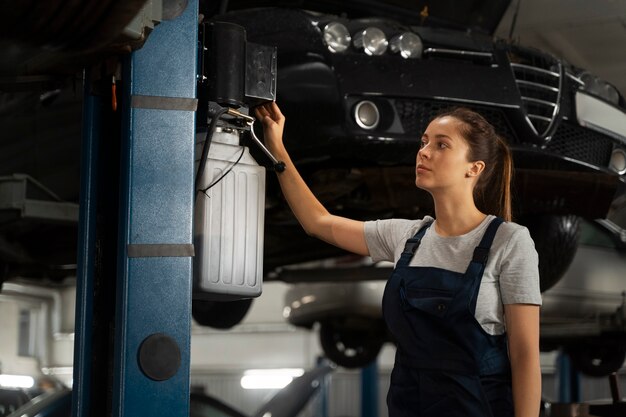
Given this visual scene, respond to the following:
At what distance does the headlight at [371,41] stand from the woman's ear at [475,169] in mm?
1183

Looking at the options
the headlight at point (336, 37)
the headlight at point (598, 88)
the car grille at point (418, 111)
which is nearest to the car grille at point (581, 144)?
the headlight at point (598, 88)

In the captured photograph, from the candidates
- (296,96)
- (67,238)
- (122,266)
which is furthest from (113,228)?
(67,238)

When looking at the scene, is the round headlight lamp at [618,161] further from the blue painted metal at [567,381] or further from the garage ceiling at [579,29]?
the blue painted metal at [567,381]

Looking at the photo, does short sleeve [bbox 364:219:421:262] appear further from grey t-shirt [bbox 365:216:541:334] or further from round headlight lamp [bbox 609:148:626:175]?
round headlight lamp [bbox 609:148:626:175]

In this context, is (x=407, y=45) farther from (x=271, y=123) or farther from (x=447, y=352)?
(x=447, y=352)

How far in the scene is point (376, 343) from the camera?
21.3 feet

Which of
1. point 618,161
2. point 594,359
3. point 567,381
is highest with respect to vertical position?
point 618,161

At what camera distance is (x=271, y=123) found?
2072 mm

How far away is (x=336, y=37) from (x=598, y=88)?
109cm

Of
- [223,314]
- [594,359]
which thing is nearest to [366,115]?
[223,314]

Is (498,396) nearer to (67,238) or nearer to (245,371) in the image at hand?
(67,238)

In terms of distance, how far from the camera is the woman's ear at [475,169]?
186 centimetres

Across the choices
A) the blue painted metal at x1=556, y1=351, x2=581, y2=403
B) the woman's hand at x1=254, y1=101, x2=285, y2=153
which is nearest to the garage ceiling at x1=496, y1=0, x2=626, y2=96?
the blue painted metal at x1=556, y1=351, x2=581, y2=403

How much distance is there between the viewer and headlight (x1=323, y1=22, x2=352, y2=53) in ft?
9.66
